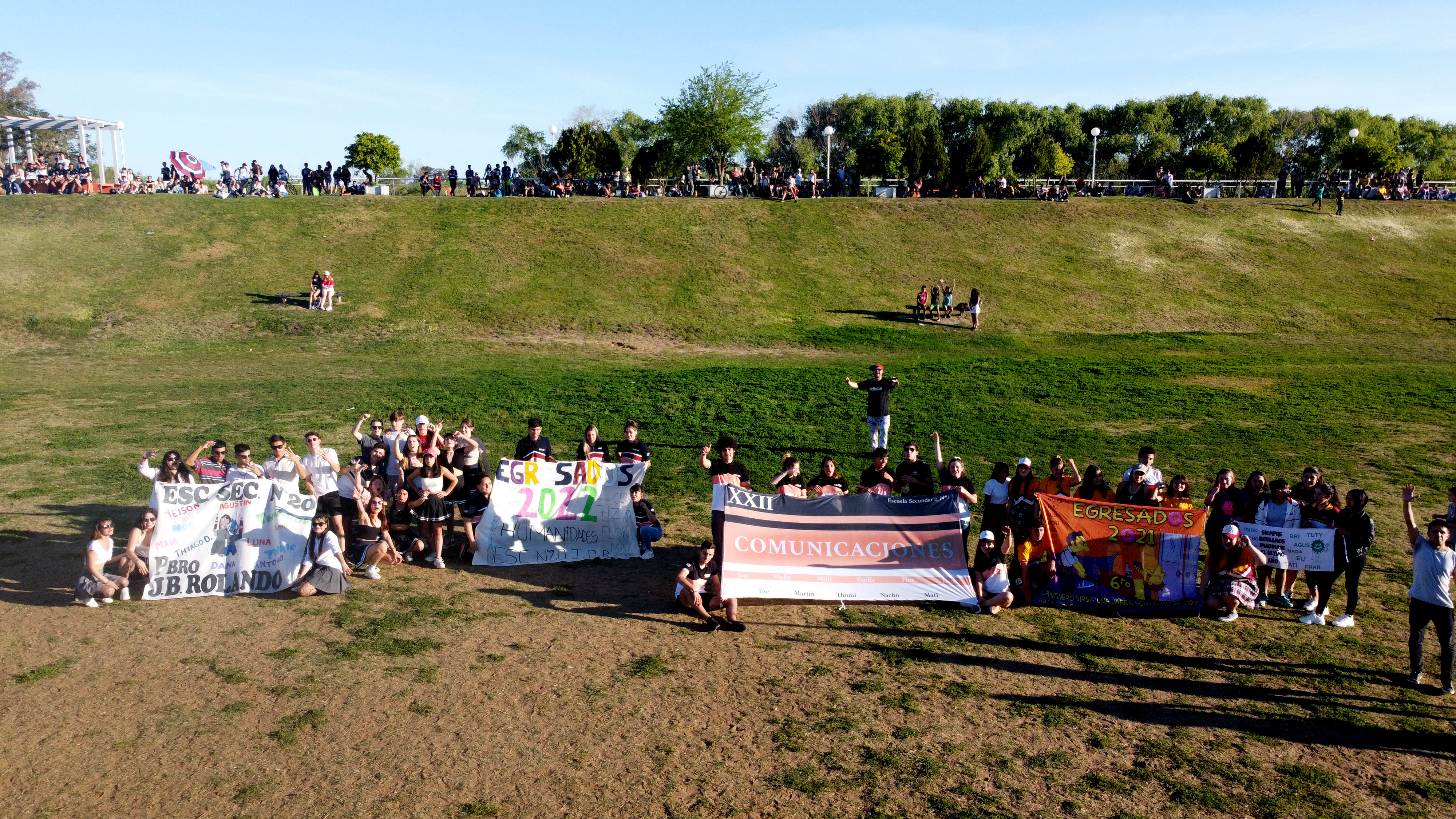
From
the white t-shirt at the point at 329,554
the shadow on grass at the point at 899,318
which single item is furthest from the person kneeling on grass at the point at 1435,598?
the shadow on grass at the point at 899,318

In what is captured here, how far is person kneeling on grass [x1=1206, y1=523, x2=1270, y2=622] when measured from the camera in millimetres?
11000

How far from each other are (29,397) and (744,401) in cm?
1759

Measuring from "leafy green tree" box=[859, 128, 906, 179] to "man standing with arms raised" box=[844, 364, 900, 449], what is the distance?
62888 mm

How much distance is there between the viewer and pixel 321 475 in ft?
44.3

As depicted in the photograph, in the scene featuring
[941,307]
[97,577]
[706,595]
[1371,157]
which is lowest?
[706,595]

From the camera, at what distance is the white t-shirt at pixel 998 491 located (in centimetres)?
1252

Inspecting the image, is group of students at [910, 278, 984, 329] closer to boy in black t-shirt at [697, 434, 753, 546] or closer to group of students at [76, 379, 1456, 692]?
group of students at [76, 379, 1456, 692]

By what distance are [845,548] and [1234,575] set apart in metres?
4.59

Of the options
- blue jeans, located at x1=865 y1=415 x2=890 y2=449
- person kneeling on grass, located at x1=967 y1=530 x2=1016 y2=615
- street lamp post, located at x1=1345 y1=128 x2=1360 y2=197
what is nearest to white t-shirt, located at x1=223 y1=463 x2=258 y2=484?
person kneeling on grass, located at x1=967 y1=530 x2=1016 y2=615

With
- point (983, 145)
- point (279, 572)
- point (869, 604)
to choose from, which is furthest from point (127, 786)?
point (983, 145)

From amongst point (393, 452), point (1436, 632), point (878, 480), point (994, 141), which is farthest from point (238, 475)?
point (994, 141)

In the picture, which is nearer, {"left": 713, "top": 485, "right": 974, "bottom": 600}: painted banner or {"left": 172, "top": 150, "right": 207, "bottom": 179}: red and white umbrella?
{"left": 713, "top": 485, "right": 974, "bottom": 600}: painted banner

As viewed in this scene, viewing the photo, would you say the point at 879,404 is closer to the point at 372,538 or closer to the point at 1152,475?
the point at 1152,475

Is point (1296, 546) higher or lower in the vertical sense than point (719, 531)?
higher
